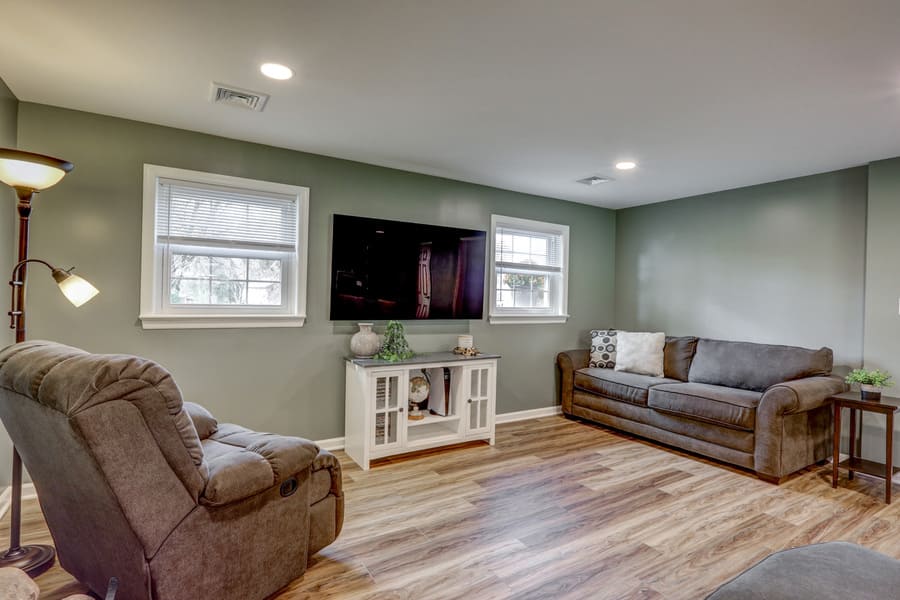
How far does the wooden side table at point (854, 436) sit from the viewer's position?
9.67 ft

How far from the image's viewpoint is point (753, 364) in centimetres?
383

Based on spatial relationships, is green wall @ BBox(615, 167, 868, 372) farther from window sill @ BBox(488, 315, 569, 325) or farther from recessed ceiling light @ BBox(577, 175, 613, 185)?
recessed ceiling light @ BBox(577, 175, 613, 185)

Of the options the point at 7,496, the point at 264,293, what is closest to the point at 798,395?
the point at 264,293

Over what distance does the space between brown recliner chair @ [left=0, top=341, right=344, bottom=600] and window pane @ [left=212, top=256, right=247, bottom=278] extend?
1566 mm

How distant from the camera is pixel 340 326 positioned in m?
3.75

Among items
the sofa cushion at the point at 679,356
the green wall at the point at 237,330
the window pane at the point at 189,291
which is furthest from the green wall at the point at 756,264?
the window pane at the point at 189,291

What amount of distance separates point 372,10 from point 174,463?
5.90 ft

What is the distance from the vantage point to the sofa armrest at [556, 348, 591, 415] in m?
4.82

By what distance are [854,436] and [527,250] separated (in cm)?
304

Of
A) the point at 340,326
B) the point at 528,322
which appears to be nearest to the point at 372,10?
the point at 340,326

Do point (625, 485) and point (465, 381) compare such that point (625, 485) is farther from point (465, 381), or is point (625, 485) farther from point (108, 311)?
point (108, 311)

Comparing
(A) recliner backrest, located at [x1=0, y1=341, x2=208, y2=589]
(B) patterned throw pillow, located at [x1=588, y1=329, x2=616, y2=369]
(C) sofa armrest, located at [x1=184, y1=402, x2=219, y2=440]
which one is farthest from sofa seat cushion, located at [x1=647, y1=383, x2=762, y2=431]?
(A) recliner backrest, located at [x1=0, y1=341, x2=208, y2=589]

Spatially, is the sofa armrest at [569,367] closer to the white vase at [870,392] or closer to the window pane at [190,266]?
the white vase at [870,392]

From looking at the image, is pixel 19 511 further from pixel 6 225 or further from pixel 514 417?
pixel 514 417
